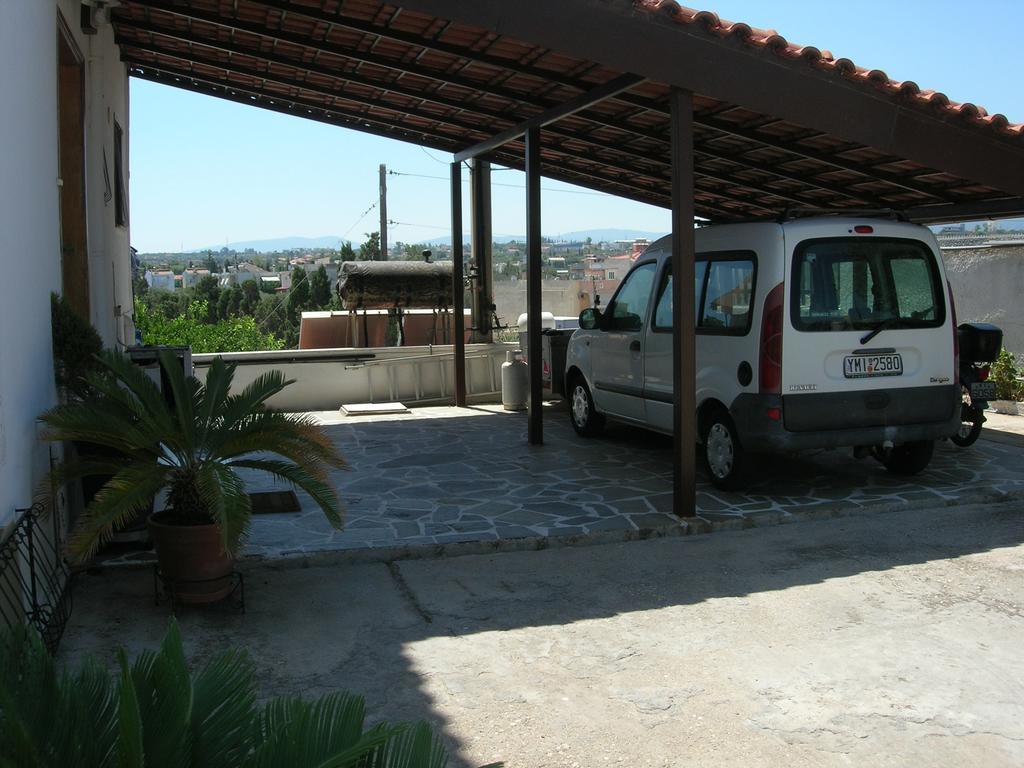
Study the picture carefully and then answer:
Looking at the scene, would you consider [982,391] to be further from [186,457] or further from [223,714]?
[223,714]

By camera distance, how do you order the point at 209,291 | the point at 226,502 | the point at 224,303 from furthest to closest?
the point at 224,303 → the point at 209,291 → the point at 226,502

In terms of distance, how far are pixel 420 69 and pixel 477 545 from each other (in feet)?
15.2

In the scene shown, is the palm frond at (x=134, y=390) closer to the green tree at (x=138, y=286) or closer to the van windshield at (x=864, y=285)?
the van windshield at (x=864, y=285)

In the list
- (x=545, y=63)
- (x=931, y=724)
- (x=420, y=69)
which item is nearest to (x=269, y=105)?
(x=420, y=69)

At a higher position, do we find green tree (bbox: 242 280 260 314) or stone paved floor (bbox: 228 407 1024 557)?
green tree (bbox: 242 280 260 314)

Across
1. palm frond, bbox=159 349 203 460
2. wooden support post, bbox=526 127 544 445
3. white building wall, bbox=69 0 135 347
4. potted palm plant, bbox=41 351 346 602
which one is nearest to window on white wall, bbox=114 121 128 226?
white building wall, bbox=69 0 135 347

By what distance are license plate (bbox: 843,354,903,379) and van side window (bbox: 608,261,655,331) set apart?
220cm

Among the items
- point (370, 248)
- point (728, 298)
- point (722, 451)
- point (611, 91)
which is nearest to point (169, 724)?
point (722, 451)

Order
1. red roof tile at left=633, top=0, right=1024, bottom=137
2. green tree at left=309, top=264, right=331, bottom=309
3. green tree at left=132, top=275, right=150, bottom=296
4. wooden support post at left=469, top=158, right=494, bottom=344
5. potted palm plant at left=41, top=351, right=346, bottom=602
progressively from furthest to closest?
1. green tree at left=309, top=264, right=331, bottom=309
2. wooden support post at left=469, top=158, right=494, bottom=344
3. green tree at left=132, top=275, right=150, bottom=296
4. red roof tile at left=633, top=0, right=1024, bottom=137
5. potted palm plant at left=41, top=351, right=346, bottom=602

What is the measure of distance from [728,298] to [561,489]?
209 cm

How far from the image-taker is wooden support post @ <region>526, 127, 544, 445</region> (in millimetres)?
9672

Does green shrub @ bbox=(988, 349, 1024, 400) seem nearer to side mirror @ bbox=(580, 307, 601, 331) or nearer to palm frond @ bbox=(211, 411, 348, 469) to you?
side mirror @ bbox=(580, 307, 601, 331)

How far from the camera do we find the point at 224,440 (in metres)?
5.38

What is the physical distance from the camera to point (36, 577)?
15.8ft
